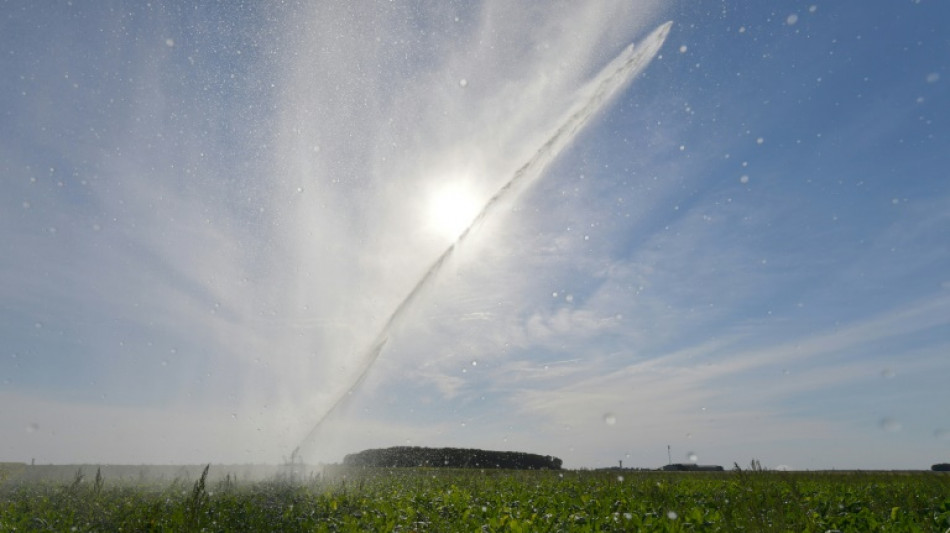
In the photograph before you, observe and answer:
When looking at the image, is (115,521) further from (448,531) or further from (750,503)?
(750,503)

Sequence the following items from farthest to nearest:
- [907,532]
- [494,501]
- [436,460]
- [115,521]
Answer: [436,460] < [494,501] < [115,521] < [907,532]

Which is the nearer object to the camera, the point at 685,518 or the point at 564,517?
the point at 685,518

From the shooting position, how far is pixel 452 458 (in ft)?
226

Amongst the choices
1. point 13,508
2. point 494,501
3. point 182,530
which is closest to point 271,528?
point 182,530

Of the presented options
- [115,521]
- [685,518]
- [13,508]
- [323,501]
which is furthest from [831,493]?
[13,508]

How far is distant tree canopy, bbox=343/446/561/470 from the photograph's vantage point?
6825cm

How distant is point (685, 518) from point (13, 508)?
56.4ft

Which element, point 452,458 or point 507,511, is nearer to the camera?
point 507,511

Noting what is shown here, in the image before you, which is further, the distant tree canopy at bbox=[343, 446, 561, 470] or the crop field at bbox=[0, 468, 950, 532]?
the distant tree canopy at bbox=[343, 446, 561, 470]

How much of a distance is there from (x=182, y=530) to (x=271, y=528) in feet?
6.27

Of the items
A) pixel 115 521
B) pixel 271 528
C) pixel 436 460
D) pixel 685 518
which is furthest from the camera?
pixel 436 460

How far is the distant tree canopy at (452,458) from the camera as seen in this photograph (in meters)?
68.2

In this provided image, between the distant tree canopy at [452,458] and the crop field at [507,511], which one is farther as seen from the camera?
the distant tree canopy at [452,458]

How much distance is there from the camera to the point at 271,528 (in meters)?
12.9
